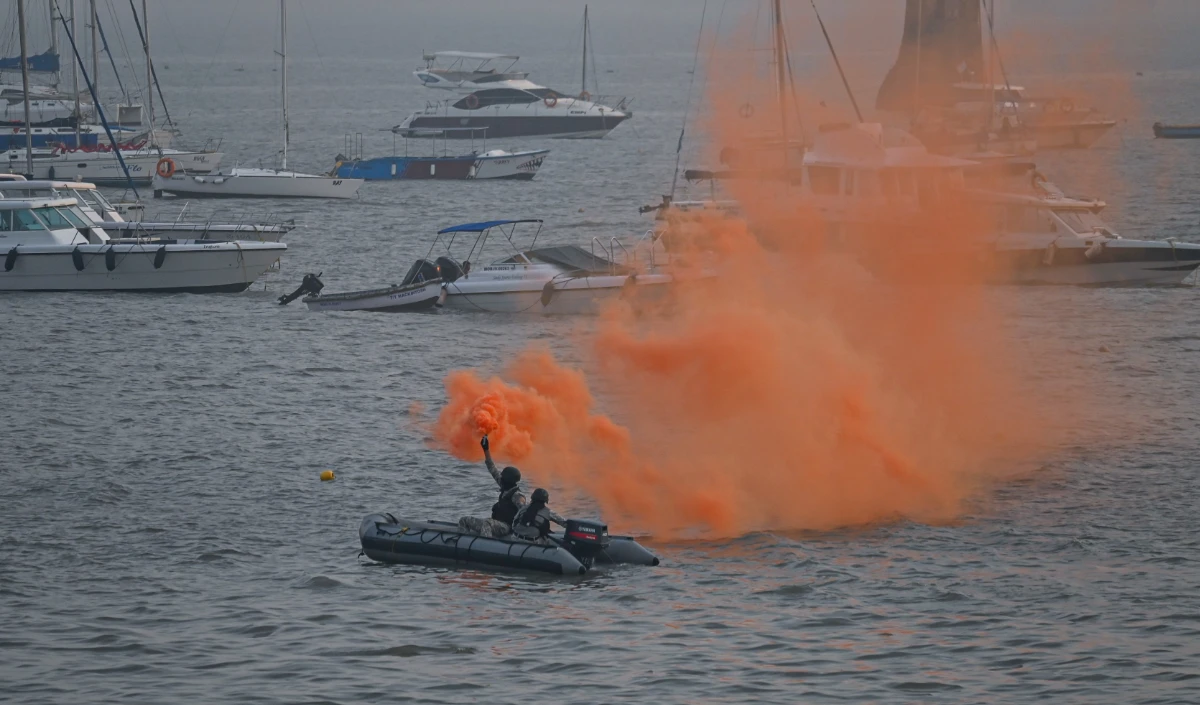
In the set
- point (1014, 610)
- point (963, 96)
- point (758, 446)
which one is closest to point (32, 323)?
point (758, 446)

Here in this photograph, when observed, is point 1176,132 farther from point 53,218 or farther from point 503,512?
point 503,512

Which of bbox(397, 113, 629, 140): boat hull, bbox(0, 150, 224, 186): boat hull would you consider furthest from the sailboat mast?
bbox(397, 113, 629, 140): boat hull

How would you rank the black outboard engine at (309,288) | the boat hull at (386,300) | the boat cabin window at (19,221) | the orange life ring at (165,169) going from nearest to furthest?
the boat hull at (386,300), the black outboard engine at (309,288), the boat cabin window at (19,221), the orange life ring at (165,169)

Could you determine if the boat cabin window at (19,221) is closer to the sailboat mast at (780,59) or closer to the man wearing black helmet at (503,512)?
the sailboat mast at (780,59)

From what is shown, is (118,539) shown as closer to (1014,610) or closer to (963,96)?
(1014,610)

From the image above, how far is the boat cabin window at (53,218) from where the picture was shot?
173ft

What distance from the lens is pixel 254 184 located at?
82125 mm

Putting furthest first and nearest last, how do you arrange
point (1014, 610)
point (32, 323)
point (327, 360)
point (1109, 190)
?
1. point (1109, 190)
2. point (32, 323)
3. point (327, 360)
4. point (1014, 610)

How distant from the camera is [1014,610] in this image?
918 inches

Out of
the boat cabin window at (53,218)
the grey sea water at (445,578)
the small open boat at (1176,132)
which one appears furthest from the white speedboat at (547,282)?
the small open boat at (1176,132)

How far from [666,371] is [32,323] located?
25.2 meters

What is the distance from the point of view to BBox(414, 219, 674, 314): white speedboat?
47.9m

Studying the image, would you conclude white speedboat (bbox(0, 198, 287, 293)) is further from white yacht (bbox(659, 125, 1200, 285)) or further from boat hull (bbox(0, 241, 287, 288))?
white yacht (bbox(659, 125, 1200, 285))

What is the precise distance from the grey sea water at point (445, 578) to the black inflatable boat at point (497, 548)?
0.31 metres
